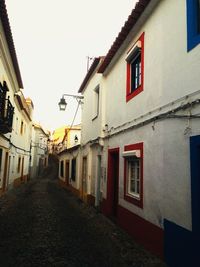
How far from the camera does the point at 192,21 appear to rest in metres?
4.84

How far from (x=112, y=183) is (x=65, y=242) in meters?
3.33

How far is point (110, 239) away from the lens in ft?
22.5

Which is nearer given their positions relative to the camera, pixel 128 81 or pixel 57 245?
pixel 57 245

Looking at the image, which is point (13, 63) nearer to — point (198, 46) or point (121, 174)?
point (121, 174)

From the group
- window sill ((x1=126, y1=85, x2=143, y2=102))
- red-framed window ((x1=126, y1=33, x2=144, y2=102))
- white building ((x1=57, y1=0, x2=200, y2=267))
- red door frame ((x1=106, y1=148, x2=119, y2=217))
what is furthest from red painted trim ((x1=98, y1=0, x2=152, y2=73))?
red door frame ((x1=106, y1=148, x2=119, y2=217))

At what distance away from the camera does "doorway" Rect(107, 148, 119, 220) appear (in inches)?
368

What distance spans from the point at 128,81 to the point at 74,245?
15.0 feet

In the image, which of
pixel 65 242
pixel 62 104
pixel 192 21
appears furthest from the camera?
pixel 62 104

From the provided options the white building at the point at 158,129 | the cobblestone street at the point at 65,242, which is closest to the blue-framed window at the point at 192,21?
the white building at the point at 158,129

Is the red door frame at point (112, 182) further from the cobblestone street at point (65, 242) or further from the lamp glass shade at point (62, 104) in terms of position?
the lamp glass shade at point (62, 104)

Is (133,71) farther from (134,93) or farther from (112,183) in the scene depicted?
(112,183)

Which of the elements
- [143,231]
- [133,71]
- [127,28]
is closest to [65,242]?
[143,231]

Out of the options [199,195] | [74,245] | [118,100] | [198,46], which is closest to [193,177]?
[199,195]

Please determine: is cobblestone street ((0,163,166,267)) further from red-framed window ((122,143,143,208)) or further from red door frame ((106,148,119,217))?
red-framed window ((122,143,143,208))
